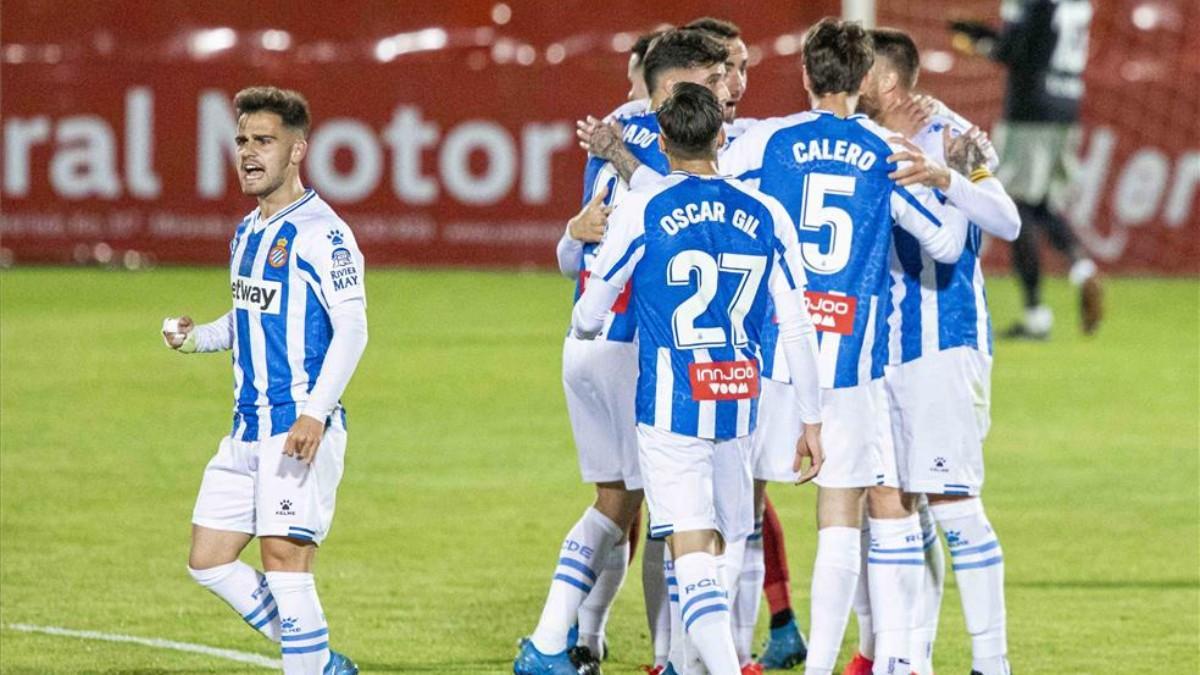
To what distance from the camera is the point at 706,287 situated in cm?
588

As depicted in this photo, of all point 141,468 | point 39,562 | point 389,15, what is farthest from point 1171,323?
point 39,562

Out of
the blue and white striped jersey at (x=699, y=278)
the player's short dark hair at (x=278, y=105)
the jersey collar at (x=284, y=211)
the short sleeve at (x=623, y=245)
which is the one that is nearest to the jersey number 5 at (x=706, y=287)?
the blue and white striped jersey at (x=699, y=278)

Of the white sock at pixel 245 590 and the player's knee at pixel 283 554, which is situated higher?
the player's knee at pixel 283 554

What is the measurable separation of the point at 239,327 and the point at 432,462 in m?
4.82

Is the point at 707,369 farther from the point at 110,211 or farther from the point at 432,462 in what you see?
the point at 110,211

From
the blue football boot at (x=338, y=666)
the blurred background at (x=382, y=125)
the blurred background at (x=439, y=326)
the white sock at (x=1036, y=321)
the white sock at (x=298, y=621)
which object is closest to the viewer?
the white sock at (x=298, y=621)

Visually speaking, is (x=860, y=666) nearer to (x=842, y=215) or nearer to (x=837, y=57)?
(x=842, y=215)

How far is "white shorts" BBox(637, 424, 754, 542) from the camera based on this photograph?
5914mm

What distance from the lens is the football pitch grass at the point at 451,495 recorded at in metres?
7.48

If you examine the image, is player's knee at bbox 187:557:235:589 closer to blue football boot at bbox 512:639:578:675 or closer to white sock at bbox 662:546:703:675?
blue football boot at bbox 512:639:578:675

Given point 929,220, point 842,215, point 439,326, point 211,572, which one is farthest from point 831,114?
point 439,326

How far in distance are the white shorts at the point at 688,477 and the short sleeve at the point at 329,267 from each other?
2.94 ft

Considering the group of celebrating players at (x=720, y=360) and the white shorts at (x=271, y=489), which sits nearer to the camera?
the group of celebrating players at (x=720, y=360)

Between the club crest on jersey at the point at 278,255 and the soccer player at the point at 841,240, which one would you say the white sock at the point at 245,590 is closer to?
the club crest on jersey at the point at 278,255
